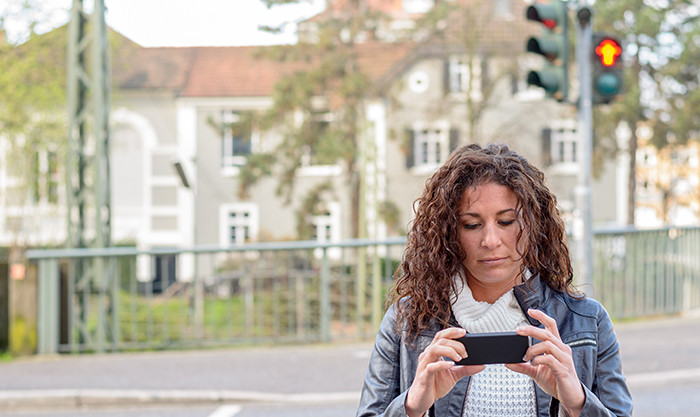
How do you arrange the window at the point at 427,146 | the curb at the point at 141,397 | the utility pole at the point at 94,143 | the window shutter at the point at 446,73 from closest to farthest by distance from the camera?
the curb at the point at 141,397
the utility pole at the point at 94,143
the window shutter at the point at 446,73
the window at the point at 427,146

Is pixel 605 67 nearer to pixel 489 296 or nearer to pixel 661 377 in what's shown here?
pixel 661 377

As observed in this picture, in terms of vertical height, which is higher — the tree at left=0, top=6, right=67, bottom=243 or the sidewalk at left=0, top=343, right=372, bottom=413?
the tree at left=0, top=6, right=67, bottom=243

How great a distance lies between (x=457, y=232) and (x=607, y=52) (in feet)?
19.5

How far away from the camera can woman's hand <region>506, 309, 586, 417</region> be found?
1.94 m

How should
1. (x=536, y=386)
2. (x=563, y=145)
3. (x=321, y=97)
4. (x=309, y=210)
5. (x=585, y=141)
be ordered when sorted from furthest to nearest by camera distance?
(x=563, y=145)
(x=309, y=210)
(x=321, y=97)
(x=585, y=141)
(x=536, y=386)

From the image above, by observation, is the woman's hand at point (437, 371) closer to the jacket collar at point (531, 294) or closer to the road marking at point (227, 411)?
the jacket collar at point (531, 294)

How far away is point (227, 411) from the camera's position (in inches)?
276

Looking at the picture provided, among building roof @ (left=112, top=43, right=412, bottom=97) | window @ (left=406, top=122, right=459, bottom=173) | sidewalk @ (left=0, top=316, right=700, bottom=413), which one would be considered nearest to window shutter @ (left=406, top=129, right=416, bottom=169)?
window @ (left=406, top=122, right=459, bottom=173)

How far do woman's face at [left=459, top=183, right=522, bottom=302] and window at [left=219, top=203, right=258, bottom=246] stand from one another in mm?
39122

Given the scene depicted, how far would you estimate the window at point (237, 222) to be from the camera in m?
41.3

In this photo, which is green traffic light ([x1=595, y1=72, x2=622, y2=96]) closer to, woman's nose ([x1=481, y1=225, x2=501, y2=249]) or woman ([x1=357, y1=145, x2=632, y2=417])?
woman ([x1=357, y1=145, x2=632, y2=417])

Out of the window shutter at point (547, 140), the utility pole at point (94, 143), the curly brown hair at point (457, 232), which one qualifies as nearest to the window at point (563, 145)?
the window shutter at point (547, 140)

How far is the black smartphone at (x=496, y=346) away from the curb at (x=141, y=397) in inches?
212

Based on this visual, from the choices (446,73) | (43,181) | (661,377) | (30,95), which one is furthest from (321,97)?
(661,377)
